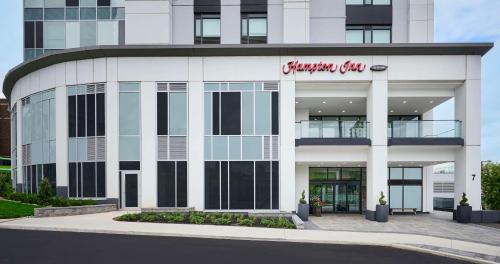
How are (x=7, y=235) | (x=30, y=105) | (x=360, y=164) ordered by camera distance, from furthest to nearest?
(x=30, y=105) → (x=360, y=164) → (x=7, y=235)

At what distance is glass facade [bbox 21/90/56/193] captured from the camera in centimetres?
2619

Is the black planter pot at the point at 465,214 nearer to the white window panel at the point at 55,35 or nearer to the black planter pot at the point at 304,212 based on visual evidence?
the black planter pot at the point at 304,212

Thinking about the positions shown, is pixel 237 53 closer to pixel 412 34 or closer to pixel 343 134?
pixel 343 134

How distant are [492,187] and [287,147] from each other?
74.3ft

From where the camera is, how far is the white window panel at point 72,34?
2945 cm

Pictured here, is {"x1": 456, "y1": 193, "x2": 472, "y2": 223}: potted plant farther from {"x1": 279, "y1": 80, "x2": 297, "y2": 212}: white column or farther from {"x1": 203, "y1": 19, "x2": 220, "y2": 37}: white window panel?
{"x1": 203, "y1": 19, "x2": 220, "y2": 37}: white window panel

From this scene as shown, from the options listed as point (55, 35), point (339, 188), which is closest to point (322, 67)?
point (339, 188)

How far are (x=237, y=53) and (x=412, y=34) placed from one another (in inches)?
492

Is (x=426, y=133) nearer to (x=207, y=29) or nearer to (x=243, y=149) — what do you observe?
(x=243, y=149)

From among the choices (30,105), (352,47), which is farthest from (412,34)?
(30,105)

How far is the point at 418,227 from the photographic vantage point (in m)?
19.9

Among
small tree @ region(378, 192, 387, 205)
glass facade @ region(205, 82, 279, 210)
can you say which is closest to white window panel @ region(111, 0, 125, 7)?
glass facade @ region(205, 82, 279, 210)

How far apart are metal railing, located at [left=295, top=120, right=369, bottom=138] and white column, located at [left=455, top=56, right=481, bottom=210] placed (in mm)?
5845

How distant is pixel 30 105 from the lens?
93.2ft
